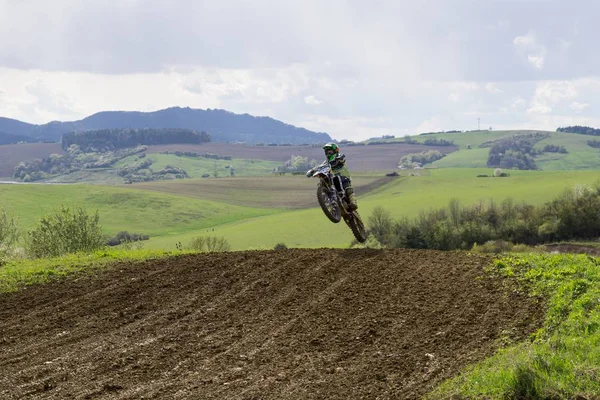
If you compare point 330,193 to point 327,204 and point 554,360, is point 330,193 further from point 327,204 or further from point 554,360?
point 554,360

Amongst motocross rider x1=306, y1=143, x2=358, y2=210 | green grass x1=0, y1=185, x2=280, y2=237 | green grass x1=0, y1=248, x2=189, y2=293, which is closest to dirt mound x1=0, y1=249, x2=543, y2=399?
green grass x1=0, y1=248, x2=189, y2=293

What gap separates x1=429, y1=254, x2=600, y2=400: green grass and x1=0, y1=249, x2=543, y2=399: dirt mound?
484 millimetres

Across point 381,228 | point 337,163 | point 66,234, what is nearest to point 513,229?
point 381,228

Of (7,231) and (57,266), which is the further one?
(7,231)

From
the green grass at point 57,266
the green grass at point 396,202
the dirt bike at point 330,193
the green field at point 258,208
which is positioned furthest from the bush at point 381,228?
the green grass at point 57,266

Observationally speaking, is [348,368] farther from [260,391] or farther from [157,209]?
[157,209]

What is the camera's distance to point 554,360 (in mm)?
9156

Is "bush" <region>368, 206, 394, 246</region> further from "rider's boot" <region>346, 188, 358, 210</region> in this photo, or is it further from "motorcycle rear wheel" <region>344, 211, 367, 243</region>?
"rider's boot" <region>346, 188, 358, 210</region>

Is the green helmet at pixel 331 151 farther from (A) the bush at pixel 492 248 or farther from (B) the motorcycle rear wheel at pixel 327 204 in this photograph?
(A) the bush at pixel 492 248

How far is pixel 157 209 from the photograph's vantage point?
144m

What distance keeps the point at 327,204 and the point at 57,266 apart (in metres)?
8.28

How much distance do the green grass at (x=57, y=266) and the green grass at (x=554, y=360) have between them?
1221cm

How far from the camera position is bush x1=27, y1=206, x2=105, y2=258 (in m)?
37.1

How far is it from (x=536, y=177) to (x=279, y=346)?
440 feet
